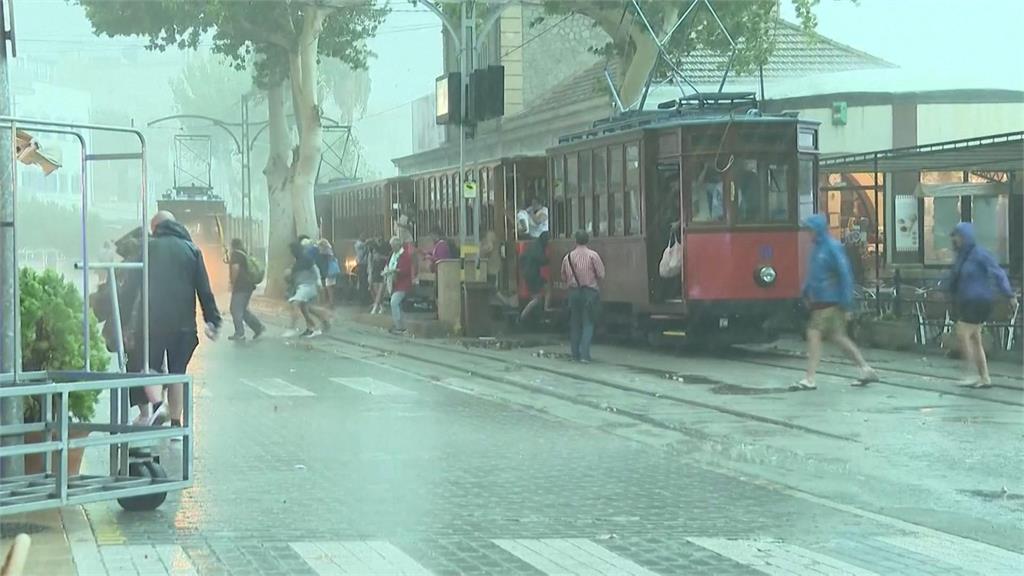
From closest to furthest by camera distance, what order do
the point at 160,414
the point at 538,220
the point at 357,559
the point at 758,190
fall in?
the point at 357,559
the point at 160,414
the point at 758,190
the point at 538,220

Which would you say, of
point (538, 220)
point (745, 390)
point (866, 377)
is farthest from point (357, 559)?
point (538, 220)

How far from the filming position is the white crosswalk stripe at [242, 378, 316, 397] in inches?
656

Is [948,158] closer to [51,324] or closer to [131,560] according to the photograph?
[51,324]

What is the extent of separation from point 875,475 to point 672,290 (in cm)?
1085

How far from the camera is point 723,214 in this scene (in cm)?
2106

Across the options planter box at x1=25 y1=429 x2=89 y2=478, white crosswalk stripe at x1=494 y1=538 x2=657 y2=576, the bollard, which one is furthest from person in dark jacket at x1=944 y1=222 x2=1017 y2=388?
the bollard

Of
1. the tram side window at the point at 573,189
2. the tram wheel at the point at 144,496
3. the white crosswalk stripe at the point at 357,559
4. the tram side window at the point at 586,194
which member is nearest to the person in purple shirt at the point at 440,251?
the tram side window at the point at 573,189

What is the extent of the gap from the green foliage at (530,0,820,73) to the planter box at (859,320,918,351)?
8949 millimetres

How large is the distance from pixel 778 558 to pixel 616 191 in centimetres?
1520

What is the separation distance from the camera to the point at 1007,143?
18750 millimetres

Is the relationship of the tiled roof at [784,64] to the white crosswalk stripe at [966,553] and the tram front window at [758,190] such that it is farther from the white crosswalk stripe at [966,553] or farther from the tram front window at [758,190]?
the white crosswalk stripe at [966,553]

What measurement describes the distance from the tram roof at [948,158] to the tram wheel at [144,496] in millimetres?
12675

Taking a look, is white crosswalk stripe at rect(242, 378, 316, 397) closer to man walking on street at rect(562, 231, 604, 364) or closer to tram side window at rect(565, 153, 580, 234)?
man walking on street at rect(562, 231, 604, 364)

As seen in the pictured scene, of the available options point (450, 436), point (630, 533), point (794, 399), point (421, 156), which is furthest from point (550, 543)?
point (421, 156)
